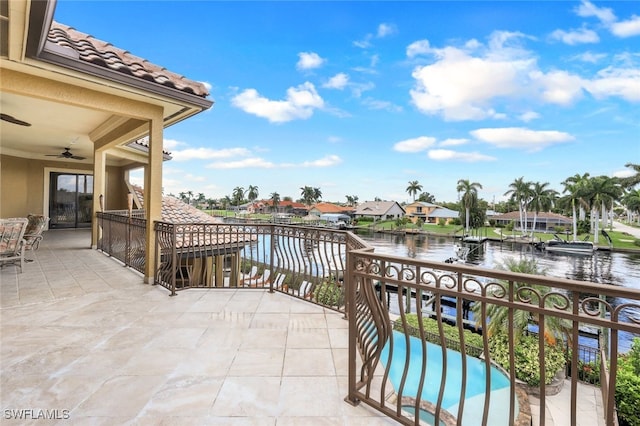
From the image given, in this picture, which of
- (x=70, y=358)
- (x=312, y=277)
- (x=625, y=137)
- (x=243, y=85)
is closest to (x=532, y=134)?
(x=625, y=137)

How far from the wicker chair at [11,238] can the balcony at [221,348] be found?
891 millimetres

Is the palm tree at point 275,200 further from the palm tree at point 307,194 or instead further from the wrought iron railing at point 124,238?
the wrought iron railing at point 124,238

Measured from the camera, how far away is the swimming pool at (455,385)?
18.2ft

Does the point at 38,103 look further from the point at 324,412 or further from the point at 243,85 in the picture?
the point at 243,85

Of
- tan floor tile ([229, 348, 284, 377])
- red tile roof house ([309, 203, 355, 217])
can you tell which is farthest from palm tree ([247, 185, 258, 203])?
tan floor tile ([229, 348, 284, 377])

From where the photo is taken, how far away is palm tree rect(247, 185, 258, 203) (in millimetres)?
80000

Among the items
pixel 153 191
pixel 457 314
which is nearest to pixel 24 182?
pixel 153 191

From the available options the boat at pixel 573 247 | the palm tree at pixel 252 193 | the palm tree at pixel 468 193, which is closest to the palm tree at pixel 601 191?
the boat at pixel 573 247

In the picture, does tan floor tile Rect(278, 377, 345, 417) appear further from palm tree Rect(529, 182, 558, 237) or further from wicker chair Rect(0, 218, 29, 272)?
palm tree Rect(529, 182, 558, 237)

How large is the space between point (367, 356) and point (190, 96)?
15.3 feet

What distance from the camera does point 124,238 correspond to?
612 centimetres

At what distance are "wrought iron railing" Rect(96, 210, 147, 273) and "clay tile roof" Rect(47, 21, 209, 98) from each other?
2.37 metres

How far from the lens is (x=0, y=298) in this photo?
12.6ft

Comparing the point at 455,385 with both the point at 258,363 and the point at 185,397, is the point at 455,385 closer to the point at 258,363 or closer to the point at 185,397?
the point at 258,363
